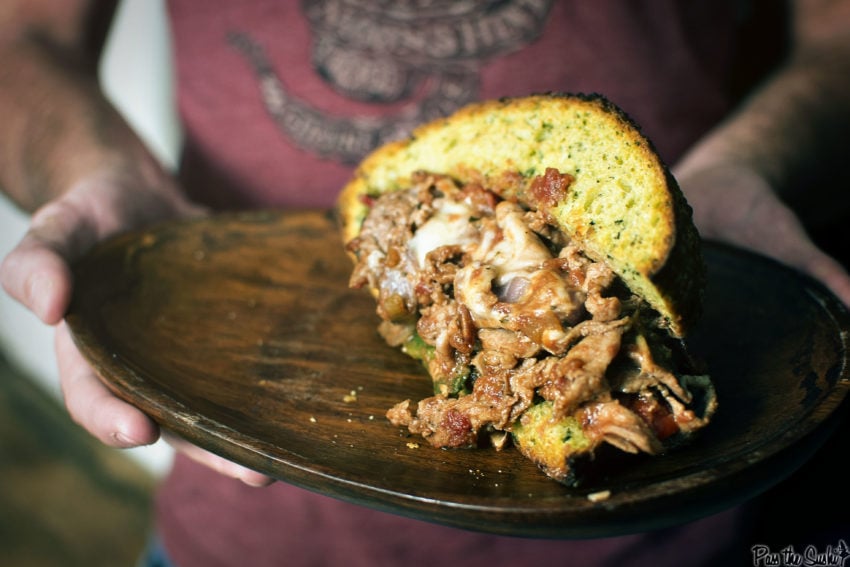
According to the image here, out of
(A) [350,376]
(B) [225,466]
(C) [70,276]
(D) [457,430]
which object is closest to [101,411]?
(B) [225,466]

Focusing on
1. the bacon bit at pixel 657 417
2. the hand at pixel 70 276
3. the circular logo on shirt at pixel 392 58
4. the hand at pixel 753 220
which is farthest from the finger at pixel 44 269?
the hand at pixel 753 220

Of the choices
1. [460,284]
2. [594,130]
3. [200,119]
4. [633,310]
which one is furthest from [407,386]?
[200,119]

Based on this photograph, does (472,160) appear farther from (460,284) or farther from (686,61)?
(686,61)

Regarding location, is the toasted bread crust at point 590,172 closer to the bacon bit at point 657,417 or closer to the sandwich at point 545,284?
the sandwich at point 545,284

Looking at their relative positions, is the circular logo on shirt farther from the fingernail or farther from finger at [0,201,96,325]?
the fingernail

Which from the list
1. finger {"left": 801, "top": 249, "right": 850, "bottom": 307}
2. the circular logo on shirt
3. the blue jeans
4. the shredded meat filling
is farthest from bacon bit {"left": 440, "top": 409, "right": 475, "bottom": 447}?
the blue jeans

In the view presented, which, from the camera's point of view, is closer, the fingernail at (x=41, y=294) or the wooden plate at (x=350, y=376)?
the wooden plate at (x=350, y=376)

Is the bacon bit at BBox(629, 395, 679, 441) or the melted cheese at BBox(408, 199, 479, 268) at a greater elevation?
the melted cheese at BBox(408, 199, 479, 268)
